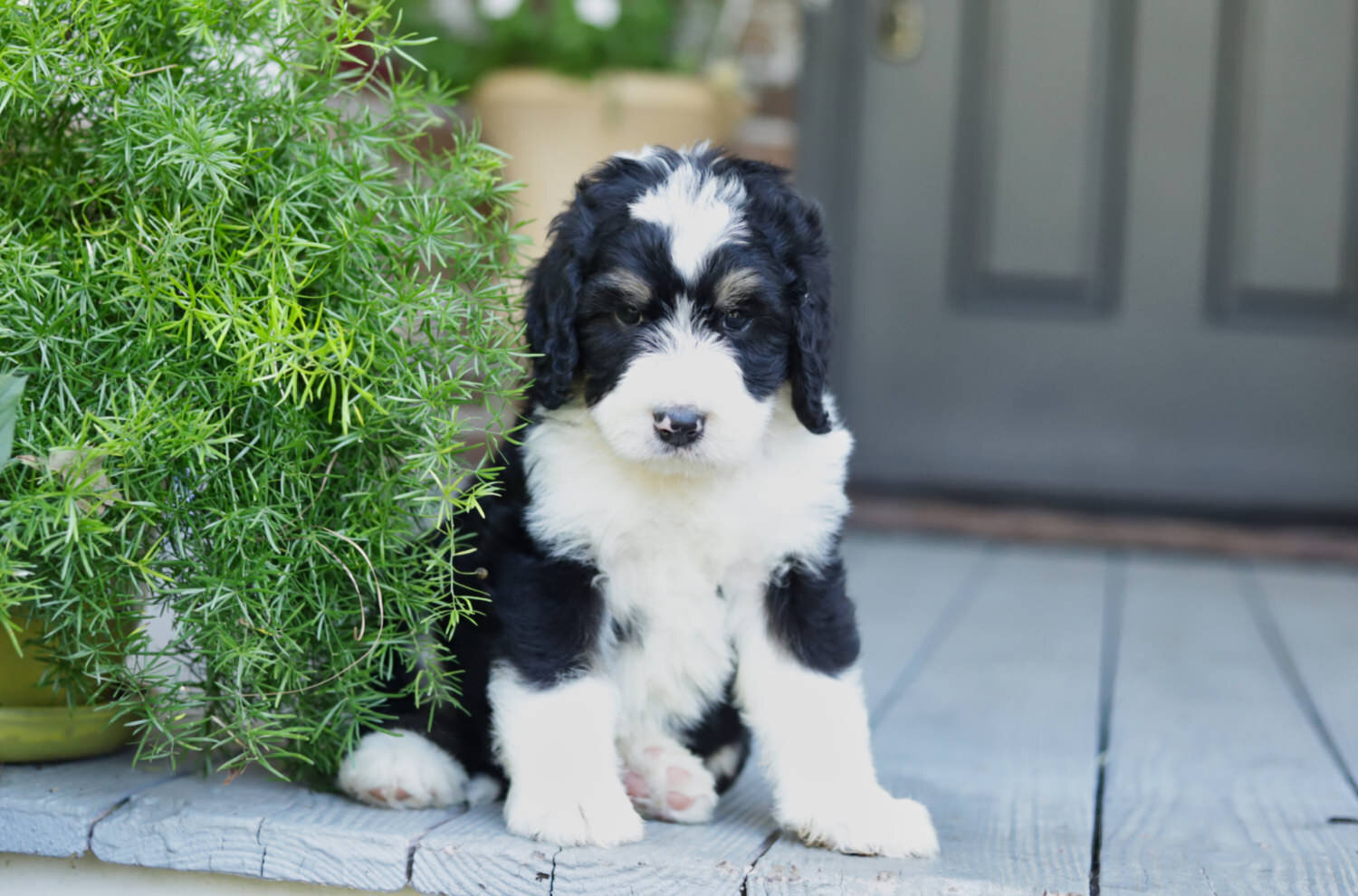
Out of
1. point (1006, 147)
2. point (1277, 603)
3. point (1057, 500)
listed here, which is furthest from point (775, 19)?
point (1277, 603)

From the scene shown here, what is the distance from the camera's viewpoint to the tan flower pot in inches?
201

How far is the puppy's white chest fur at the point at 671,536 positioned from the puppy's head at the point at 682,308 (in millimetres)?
77

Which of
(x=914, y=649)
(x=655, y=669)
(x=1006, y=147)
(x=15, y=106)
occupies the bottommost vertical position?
(x=914, y=649)

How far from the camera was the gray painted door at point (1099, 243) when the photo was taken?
5.06 m

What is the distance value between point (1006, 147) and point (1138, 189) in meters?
0.50

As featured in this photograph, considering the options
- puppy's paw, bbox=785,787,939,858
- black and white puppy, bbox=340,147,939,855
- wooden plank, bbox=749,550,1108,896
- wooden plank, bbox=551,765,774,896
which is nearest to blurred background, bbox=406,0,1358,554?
wooden plank, bbox=749,550,1108,896

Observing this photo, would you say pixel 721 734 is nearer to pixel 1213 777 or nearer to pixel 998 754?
pixel 998 754

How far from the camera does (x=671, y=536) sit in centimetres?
210

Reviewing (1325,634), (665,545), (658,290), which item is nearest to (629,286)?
(658,290)

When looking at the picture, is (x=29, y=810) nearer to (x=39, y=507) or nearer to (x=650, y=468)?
(x=39, y=507)

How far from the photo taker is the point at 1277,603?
423cm

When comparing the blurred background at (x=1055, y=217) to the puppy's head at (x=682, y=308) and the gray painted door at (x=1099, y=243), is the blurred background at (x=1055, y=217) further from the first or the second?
the puppy's head at (x=682, y=308)

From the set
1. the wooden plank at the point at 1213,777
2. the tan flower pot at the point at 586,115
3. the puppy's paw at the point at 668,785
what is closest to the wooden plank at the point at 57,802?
the puppy's paw at the point at 668,785

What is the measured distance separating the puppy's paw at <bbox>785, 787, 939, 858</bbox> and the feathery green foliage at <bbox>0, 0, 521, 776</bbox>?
592mm
